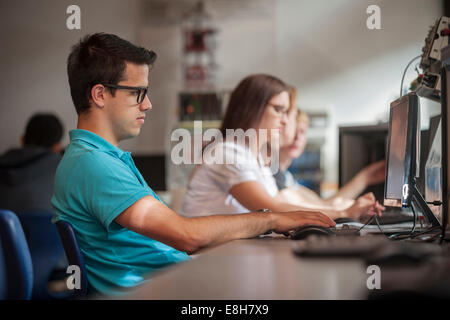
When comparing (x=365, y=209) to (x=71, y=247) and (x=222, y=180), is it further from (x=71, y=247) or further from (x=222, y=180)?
(x=71, y=247)

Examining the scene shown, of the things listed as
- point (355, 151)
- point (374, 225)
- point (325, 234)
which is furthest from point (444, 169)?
point (355, 151)

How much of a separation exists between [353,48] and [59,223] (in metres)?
4.53

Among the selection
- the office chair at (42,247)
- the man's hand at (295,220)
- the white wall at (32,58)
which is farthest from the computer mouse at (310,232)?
the white wall at (32,58)

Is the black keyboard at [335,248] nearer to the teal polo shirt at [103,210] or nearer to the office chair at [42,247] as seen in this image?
the teal polo shirt at [103,210]

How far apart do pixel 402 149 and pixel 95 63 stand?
0.84 meters

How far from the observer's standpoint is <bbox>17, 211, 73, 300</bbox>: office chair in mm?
2186

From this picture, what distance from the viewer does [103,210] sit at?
1.15 metres

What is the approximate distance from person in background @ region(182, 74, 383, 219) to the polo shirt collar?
0.67 m

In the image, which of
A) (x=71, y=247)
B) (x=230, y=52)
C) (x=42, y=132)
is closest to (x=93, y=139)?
(x=71, y=247)

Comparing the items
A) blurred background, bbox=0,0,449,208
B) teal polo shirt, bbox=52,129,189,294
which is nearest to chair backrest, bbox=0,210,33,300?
teal polo shirt, bbox=52,129,189,294

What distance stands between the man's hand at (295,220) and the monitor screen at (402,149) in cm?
21

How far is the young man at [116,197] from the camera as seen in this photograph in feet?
3.76

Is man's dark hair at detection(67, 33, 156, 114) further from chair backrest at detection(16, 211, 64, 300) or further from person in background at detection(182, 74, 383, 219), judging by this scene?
chair backrest at detection(16, 211, 64, 300)
